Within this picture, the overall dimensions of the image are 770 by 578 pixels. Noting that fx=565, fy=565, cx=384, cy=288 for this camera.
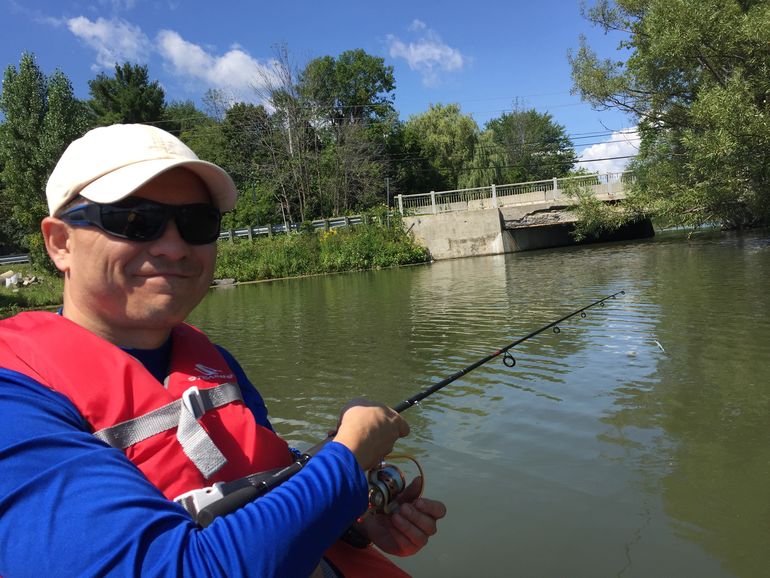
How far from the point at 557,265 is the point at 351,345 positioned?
13.1 meters

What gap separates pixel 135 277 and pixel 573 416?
14.6ft

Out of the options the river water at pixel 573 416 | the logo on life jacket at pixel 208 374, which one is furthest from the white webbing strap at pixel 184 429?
the river water at pixel 573 416

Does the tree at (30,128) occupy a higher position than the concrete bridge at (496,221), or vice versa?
the tree at (30,128)

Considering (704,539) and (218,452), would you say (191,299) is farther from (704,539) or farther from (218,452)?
(704,539)

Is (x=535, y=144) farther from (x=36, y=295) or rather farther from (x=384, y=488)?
(x=384, y=488)

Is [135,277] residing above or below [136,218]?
below

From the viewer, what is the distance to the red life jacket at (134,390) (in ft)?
3.75

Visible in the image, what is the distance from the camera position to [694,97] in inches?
750

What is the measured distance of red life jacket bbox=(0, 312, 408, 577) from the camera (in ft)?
3.75

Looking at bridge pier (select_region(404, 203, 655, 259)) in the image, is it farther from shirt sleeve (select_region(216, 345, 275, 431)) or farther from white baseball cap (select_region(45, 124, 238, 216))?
white baseball cap (select_region(45, 124, 238, 216))

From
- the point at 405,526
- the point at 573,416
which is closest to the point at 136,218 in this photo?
the point at 405,526

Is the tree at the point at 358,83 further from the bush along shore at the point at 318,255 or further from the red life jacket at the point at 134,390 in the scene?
the red life jacket at the point at 134,390

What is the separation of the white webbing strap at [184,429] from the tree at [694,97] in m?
15.7

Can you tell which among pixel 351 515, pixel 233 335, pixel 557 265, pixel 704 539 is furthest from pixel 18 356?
pixel 557 265
